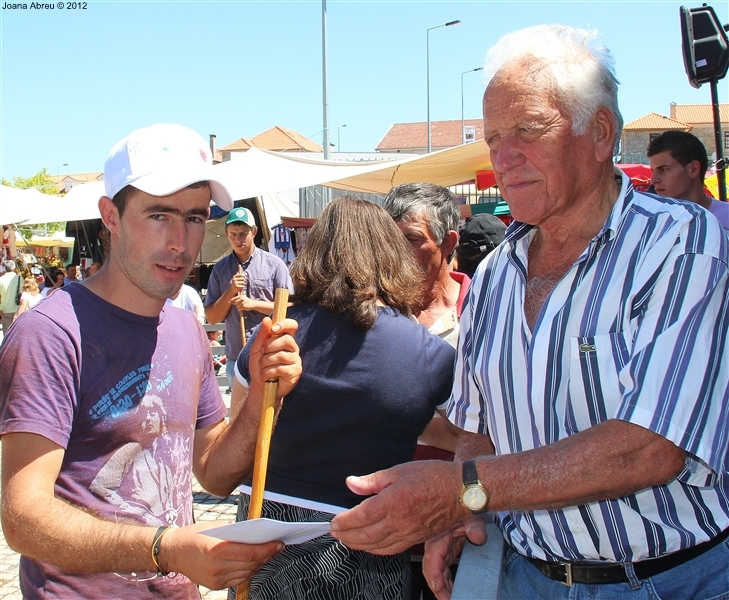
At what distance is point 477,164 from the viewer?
358 inches

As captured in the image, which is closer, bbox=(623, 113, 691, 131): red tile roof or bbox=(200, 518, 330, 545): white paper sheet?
bbox=(200, 518, 330, 545): white paper sheet

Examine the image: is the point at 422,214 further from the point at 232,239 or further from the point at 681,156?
the point at 232,239

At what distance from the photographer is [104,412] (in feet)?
5.73

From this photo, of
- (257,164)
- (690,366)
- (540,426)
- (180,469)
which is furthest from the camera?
(257,164)

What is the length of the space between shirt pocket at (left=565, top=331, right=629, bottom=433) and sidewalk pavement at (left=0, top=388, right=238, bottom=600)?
2162 mm

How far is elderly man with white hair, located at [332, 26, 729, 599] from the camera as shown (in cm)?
142

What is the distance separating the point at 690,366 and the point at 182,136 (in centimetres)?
155

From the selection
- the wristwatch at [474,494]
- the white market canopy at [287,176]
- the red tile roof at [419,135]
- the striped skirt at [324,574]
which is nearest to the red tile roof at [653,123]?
the red tile roof at [419,135]

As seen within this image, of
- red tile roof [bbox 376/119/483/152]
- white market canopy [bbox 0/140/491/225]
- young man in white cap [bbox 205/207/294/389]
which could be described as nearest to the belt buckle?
young man in white cap [bbox 205/207/294/389]

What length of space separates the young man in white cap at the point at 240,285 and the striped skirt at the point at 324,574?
3861 millimetres

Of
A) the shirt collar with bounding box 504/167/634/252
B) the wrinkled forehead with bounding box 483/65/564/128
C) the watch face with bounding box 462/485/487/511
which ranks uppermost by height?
the wrinkled forehead with bounding box 483/65/564/128

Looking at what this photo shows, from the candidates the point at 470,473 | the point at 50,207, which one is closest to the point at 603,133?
the point at 470,473

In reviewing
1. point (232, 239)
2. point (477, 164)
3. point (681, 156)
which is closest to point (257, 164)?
point (232, 239)

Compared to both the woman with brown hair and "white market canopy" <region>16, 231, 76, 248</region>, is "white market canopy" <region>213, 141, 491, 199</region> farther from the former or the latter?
"white market canopy" <region>16, 231, 76, 248</region>
